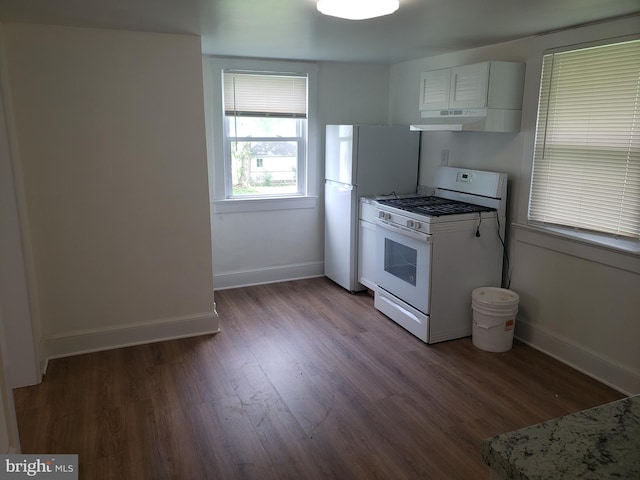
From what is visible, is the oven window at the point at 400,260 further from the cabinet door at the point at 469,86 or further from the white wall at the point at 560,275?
the cabinet door at the point at 469,86

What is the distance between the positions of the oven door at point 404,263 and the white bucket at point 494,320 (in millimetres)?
367

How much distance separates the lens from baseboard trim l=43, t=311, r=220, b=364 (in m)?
3.41

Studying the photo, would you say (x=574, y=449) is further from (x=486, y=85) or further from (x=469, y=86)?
(x=469, y=86)

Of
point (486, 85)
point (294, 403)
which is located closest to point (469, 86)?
point (486, 85)

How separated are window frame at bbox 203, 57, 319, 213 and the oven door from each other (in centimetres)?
119

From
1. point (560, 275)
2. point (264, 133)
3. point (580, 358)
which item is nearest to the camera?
point (580, 358)

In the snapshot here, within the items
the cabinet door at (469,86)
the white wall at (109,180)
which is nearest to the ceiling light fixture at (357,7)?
the cabinet door at (469,86)

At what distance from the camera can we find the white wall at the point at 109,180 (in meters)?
3.10

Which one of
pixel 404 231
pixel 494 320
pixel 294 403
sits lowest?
pixel 294 403

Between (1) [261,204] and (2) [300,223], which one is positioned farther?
(2) [300,223]

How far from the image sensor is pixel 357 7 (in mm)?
2350

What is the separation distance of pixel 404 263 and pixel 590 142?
151 centimetres

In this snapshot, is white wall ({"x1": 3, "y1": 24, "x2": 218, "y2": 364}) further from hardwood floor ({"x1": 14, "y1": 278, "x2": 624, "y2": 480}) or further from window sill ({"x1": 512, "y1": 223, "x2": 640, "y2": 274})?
window sill ({"x1": 512, "y1": 223, "x2": 640, "y2": 274})

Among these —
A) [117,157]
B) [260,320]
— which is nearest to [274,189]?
[260,320]
